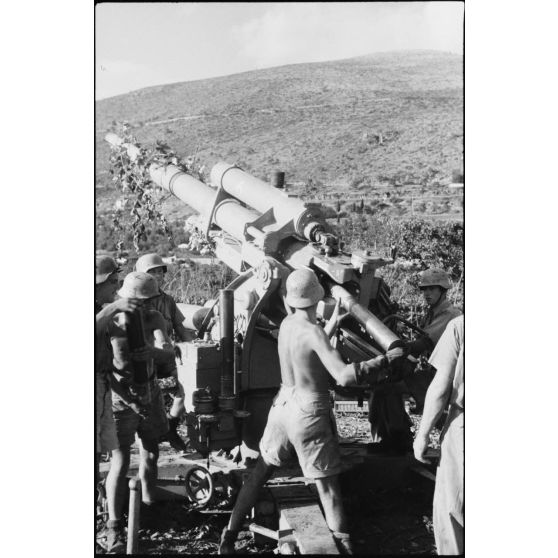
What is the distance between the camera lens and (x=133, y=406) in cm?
530

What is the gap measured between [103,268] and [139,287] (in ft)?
0.82

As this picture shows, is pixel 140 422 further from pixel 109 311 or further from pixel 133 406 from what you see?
pixel 109 311

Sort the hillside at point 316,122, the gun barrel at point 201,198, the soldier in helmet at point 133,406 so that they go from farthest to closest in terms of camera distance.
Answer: the hillside at point 316,122
the gun barrel at point 201,198
the soldier in helmet at point 133,406

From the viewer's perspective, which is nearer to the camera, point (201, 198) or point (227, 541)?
point (227, 541)

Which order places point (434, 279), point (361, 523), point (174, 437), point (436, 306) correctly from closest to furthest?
point (361, 523), point (174, 437), point (434, 279), point (436, 306)

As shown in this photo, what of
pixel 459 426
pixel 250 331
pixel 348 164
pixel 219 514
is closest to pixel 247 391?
pixel 250 331

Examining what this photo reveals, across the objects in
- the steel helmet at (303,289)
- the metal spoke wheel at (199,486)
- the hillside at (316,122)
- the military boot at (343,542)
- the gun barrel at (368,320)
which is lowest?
the military boot at (343,542)

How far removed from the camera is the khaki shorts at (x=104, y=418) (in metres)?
4.94

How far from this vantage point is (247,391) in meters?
6.03

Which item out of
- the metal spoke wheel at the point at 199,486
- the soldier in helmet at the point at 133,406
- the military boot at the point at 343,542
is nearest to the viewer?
the military boot at the point at 343,542

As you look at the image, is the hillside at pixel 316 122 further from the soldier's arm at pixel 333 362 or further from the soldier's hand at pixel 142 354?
the soldier's arm at pixel 333 362

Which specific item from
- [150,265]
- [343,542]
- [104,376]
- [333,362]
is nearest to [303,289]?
[333,362]

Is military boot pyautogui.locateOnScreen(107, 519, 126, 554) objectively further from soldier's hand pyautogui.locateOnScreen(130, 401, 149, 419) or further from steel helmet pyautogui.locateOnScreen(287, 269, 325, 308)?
steel helmet pyautogui.locateOnScreen(287, 269, 325, 308)

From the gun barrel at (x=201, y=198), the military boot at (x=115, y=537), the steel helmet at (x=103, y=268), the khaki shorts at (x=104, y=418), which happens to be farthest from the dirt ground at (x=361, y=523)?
the gun barrel at (x=201, y=198)
